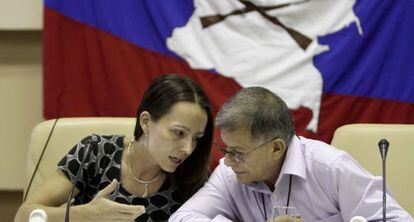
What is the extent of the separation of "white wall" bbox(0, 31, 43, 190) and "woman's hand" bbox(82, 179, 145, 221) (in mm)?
1899

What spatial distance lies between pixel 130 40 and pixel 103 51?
163mm

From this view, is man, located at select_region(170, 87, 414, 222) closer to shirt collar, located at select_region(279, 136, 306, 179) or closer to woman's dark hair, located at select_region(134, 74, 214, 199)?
shirt collar, located at select_region(279, 136, 306, 179)

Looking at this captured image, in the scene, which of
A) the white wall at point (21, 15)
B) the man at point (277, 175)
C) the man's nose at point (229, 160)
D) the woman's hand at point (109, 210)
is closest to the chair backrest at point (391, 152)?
the man at point (277, 175)

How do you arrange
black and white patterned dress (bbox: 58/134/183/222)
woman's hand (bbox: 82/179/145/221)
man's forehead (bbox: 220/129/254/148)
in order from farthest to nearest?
black and white patterned dress (bbox: 58/134/183/222), man's forehead (bbox: 220/129/254/148), woman's hand (bbox: 82/179/145/221)

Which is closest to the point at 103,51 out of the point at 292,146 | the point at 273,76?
the point at 273,76

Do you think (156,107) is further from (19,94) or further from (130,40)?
(19,94)

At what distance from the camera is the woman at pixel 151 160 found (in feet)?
7.62

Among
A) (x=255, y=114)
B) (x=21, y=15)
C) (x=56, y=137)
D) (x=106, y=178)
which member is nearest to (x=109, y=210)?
(x=106, y=178)

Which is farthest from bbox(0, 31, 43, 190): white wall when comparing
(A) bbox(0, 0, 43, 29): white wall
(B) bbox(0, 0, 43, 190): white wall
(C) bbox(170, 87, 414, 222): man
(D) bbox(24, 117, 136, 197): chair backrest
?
(C) bbox(170, 87, 414, 222): man

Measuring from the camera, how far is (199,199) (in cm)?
233

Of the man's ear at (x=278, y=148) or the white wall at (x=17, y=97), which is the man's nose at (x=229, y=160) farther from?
the white wall at (x=17, y=97)

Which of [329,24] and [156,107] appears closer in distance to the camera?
[156,107]

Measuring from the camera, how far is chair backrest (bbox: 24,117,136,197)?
8.91ft

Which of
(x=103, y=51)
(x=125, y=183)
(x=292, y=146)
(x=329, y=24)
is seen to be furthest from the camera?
(x=103, y=51)
